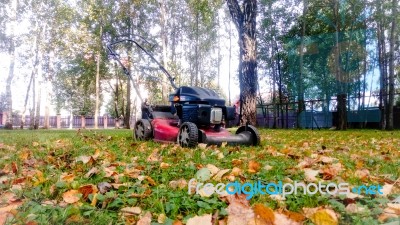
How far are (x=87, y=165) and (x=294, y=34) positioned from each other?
71.9 ft

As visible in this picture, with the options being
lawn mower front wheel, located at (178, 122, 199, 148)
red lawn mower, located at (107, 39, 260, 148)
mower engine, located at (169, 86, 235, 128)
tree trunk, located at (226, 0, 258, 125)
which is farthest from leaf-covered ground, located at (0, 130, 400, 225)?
tree trunk, located at (226, 0, 258, 125)

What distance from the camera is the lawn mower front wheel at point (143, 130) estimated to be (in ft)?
16.2

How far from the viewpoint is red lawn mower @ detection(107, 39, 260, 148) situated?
3.97m

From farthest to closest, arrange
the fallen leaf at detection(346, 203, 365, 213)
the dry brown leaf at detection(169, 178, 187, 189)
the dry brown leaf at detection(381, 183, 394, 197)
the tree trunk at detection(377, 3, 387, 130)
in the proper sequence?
the tree trunk at detection(377, 3, 387, 130) < the dry brown leaf at detection(169, 178, 187, 189) < the dry brown leaf at detection(381, 183, 394, 197) < the fallen leaf at detection(346, 203, 365, 213)

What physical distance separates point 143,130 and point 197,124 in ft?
3.93

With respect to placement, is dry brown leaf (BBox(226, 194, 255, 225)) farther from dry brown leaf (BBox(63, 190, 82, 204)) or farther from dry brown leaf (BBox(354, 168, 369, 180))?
dry brown leaf (BBox(354, 168, 369, 180))

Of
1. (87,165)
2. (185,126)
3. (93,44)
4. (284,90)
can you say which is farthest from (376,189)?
(284,90)

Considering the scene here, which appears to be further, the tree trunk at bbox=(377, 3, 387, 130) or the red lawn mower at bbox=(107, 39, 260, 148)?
the tree trunk at bbox=(377, 3, 387, 130)

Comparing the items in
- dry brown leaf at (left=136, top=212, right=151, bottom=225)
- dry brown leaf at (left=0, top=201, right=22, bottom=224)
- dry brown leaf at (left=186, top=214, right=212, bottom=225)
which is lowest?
dry brown leaf at (left=0, top=201, right=22, bottom=224)

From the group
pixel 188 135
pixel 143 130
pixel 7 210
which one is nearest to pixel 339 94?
pixel 143 130

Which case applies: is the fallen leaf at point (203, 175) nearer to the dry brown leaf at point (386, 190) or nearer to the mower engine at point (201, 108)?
the dry brown leaf at point (386, 190)

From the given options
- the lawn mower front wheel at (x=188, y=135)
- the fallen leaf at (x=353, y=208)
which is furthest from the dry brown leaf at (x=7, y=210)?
the lawn mower front wheel at (x=188, y=135)

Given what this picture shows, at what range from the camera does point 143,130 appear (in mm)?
5078

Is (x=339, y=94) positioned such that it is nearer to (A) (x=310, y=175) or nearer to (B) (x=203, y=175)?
(A) (x=310, y=175)
